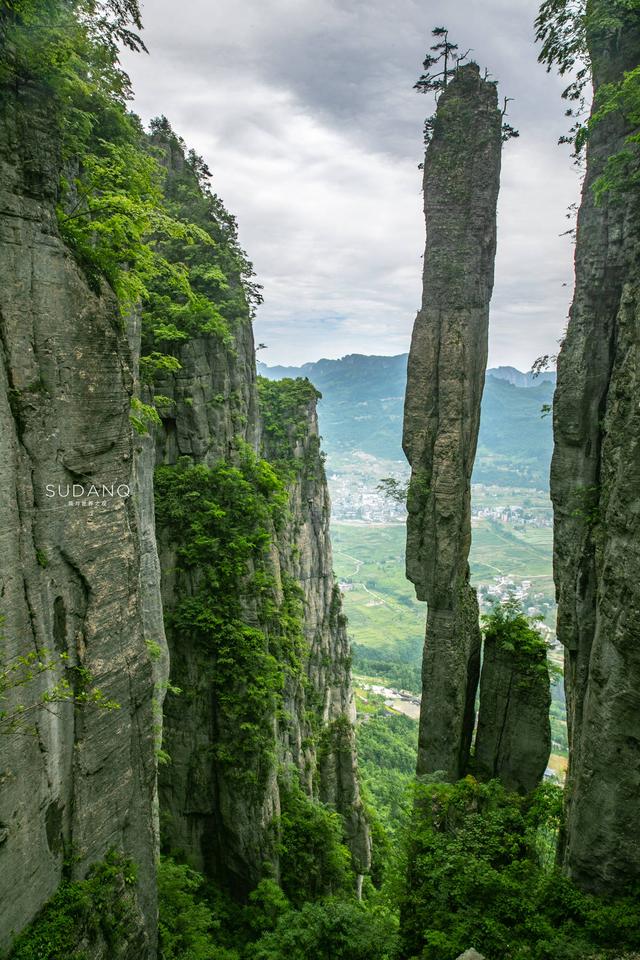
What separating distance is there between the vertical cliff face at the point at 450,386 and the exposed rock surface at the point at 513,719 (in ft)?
3.08

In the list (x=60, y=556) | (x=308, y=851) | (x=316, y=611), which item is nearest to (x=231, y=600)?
(x=308, y=851)

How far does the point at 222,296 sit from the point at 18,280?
14535 millimetres

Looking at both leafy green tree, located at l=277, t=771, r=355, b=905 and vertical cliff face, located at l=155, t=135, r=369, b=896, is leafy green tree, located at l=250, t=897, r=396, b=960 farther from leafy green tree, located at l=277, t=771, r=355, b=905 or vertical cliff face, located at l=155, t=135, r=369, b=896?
leafy green tree, located at l=277, t=771, r=355, b=905

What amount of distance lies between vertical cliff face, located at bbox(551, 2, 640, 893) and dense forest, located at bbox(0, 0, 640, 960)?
0.23 feet

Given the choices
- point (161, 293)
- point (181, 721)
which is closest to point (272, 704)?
point (181, 721)

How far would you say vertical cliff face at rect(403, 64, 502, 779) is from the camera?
61.7ft

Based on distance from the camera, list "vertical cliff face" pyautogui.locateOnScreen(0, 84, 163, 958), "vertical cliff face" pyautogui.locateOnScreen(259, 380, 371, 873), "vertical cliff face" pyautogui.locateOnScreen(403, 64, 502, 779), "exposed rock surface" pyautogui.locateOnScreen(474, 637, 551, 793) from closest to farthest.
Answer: "vertical cliff face" pyautogui.locateOnScreen(0, 84, 163, 958) < "exposed rock surface" pyautogui.locateOnScreen(474, 637, 551, 793) < "vertical cliff face" pyautogui.locateOnScreen(403, 64, 502, 779) < "vertical cliff face" pyautogui.locateOnScreen(259, 380, 371, 873)

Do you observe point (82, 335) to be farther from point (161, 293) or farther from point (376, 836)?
point (376, 836)

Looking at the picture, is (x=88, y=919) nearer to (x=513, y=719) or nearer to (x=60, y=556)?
(x=60, y=556)

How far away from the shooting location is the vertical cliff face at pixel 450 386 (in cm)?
1881

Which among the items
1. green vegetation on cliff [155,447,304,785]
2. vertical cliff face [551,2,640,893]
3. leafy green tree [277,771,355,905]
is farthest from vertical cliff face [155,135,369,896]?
vertical cliff face [551,2,640,893]

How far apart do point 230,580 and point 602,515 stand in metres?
11.3

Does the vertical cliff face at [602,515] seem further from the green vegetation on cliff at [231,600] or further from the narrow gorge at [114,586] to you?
the green vegetation on cliff at [231,600]

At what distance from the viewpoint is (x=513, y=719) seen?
19094 mm
